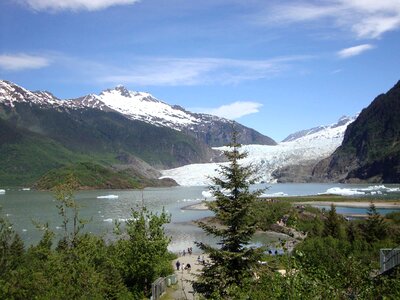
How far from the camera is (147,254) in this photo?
95.2 feet

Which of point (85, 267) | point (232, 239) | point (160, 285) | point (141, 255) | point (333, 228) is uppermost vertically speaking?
point (232, 239)

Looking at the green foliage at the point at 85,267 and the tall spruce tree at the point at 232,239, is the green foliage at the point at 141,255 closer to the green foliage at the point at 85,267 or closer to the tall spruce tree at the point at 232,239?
the green foliage at the point at 85,267

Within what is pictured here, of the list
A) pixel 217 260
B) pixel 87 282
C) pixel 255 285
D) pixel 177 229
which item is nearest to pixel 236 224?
pixel 217 260

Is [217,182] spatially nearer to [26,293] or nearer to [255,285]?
[255,285]

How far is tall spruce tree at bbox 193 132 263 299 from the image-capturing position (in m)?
19.5

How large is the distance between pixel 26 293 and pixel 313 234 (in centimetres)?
3918

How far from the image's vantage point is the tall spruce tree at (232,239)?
1953cm

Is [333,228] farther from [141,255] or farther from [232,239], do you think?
[232,239]

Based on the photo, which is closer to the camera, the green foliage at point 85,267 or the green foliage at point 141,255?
the green foliage at point 85,267

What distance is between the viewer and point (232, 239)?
2053cm

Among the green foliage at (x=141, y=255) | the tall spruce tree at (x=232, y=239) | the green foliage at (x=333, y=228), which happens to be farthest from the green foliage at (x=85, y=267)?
the green foliage at (x=333, y=228)

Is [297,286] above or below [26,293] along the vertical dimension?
above

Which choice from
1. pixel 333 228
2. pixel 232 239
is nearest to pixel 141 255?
pixel 232 239

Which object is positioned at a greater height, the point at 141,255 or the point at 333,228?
the point at 141,255
